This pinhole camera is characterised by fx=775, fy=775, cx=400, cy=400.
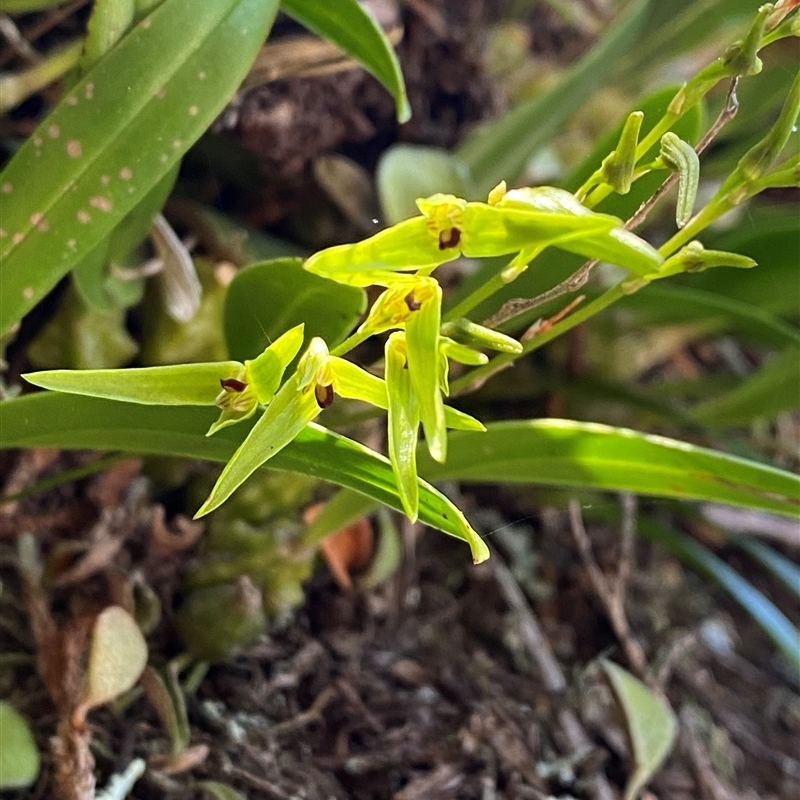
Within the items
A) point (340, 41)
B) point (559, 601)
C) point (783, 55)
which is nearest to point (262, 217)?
point (340, 41)

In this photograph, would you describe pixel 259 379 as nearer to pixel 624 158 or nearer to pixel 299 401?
pixel 299 401

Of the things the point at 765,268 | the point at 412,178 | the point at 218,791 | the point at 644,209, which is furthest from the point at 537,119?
the point at 218,791

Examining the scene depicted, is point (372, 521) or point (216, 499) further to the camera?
point (372, 521)

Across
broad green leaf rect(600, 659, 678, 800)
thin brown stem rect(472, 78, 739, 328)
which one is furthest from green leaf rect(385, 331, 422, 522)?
broad green leaf rect(600, 659, 678, 800)

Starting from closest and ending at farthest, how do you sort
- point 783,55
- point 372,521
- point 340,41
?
1. point 340,41
2. point 372,521
3. point 783,55

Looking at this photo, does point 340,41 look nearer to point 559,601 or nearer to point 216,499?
point 216,499

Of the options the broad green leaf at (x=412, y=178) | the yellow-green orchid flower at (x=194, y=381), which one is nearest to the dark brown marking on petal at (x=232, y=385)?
the yellow-green orchid flower at (x=194, y=381)

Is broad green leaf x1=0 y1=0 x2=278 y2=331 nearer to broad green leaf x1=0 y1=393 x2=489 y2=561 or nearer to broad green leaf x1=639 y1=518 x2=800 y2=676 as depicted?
broad green leaf x1=0 y1=393 x2=489 y2=561
